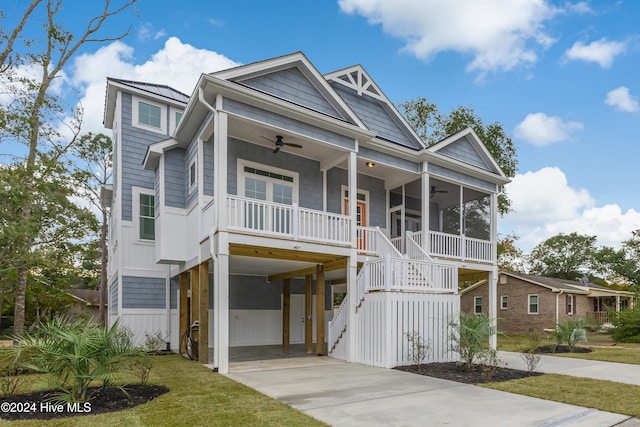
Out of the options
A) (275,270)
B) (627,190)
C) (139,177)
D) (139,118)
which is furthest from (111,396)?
(627,190)

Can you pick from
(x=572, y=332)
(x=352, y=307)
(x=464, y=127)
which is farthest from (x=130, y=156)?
(x=464, y=127)

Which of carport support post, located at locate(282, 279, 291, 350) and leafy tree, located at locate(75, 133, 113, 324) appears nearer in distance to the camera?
carport support post, located at locate(282, 279, 291, 350)

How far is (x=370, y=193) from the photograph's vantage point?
14898 mm

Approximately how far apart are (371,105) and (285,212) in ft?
19.8

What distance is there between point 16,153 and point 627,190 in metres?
30.5

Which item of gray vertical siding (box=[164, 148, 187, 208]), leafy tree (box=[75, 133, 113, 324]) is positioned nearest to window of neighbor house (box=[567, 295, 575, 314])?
gray vertical siding (box=[164, 148, 187, 208])

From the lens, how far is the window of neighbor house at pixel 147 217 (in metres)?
13.5

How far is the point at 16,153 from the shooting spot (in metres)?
12.6

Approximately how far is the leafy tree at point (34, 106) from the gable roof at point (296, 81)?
5872mm

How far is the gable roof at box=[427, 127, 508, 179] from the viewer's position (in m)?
14.5

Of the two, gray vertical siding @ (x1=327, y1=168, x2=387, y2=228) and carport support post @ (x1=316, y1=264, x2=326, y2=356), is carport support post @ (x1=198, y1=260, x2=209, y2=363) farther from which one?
gray vertical siding @ (x1=327, y1=168, x2=387, y2=228)

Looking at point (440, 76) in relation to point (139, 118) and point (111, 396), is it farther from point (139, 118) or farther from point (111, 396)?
point (111, 396)

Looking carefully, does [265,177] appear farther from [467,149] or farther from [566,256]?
[566,256]

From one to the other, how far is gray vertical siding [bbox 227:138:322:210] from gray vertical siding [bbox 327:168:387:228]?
0.60m
